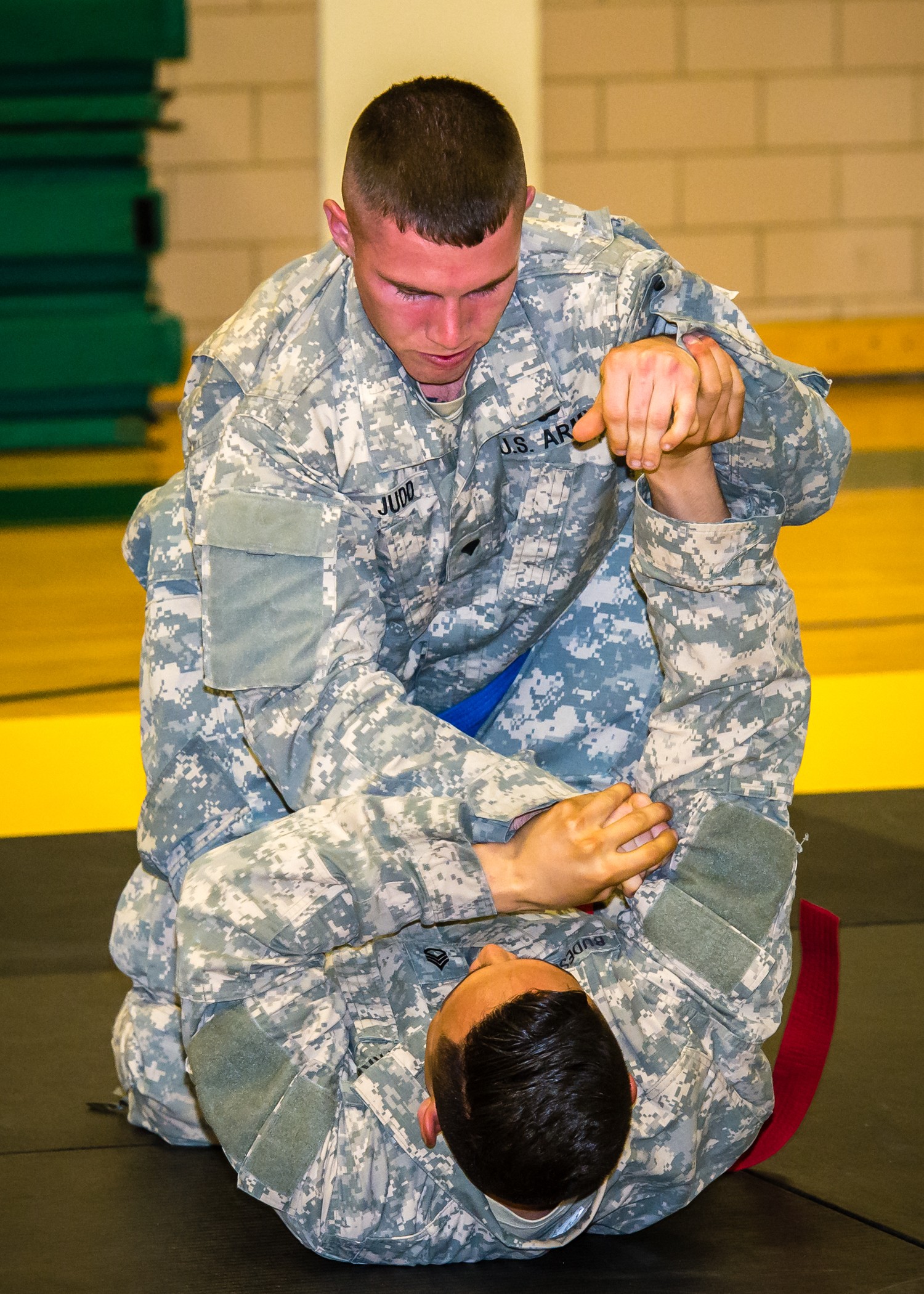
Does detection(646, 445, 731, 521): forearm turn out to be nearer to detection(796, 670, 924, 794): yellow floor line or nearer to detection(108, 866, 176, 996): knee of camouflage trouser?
detection(108, 866, 176, 996): knee of camouflage trouser

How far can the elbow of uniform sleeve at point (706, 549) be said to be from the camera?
2096mm

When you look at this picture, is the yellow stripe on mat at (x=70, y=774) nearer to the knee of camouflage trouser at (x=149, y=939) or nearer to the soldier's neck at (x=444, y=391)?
the knee of camouflage trouser at (x=149, y=939)

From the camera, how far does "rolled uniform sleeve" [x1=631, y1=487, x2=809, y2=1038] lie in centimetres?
202

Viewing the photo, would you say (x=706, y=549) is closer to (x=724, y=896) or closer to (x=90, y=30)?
(x=724, y=896)

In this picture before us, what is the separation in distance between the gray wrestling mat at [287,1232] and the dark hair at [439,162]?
1308mm

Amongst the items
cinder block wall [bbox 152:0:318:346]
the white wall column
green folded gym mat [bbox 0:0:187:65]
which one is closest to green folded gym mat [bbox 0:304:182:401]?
green folded gym mat [bbox 0:0:187:65]

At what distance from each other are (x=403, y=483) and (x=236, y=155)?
23.8 ft

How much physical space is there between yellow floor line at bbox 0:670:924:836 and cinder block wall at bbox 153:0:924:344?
5469 millimetres

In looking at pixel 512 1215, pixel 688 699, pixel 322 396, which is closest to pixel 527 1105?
pixel 512 1215

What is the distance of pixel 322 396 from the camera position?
2293 mm

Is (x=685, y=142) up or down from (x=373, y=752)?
up

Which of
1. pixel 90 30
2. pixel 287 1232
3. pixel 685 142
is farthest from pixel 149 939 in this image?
pixel 685 142

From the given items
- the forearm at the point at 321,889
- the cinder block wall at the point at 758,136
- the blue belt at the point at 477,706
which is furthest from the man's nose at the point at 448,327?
the cinder block wall at the point at 758,136

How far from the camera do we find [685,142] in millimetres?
9352
